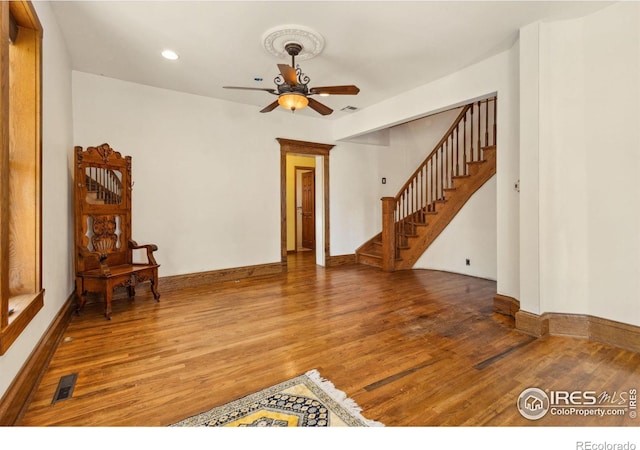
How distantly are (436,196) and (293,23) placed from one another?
389 centimetres

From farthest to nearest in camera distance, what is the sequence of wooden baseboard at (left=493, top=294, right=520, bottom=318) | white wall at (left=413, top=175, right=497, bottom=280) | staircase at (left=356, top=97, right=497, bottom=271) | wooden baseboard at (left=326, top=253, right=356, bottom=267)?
wooden baseboard at (left=326, top=253, right=356, bottom=267)
staircase at (left=356, top=97, right=497, bottom=271)
white wall at (left=413, top=175, right=497, bottom=280)
wooden baseboard at (left=493, top=294, right=520, bottom=318)

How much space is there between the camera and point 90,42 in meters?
3.18

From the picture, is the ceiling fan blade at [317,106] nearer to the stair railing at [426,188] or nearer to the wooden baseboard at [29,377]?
the stair railing at [426,188]

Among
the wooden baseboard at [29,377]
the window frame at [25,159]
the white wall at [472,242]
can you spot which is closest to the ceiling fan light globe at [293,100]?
the window frame at [25,159]

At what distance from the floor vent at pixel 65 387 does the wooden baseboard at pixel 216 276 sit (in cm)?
227

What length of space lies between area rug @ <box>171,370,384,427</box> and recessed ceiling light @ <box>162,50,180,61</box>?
11.6 ft

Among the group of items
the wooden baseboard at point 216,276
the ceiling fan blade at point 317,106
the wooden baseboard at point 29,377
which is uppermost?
the ceiling fan blade at point 317,106

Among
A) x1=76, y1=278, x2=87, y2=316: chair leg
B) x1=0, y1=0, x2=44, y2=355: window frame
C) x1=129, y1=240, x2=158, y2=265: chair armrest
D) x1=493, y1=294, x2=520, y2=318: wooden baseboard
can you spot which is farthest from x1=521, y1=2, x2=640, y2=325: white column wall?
x1=76, y1=278, x2=87, y2=316: chair leg

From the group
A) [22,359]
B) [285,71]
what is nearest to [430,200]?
[285,71]

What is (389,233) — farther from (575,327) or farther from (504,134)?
(575,327)

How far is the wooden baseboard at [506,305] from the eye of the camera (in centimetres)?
316

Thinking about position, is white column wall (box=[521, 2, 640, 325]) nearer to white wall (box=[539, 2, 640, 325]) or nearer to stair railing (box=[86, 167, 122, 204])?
white wall (box=[539, 2, 640, 325])

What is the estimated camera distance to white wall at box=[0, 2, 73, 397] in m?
2.25
